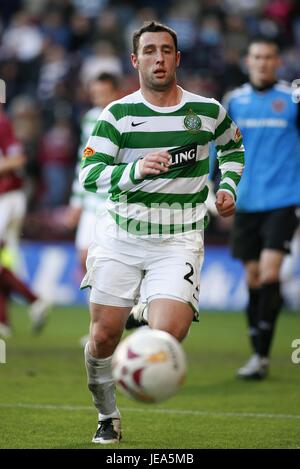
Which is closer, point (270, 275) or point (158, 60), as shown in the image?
point (158, 60)

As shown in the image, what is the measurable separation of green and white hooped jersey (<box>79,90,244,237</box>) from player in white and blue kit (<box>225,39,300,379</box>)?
3.14 m

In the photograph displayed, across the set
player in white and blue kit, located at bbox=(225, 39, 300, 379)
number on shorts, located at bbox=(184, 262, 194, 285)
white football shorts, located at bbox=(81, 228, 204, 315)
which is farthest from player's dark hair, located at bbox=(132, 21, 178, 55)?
player in white and blue kit, located at bbox=(225, 39, 300, 379)

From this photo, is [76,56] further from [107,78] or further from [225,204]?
[225,204]

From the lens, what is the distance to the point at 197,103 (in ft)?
21.2

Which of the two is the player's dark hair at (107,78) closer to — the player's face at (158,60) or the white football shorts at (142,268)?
the player's face at (158,60)

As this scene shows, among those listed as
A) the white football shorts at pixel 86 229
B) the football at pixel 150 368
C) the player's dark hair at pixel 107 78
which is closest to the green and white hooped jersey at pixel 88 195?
the white football shorts at pixel 86 229

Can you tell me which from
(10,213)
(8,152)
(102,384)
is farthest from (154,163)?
(10,213)

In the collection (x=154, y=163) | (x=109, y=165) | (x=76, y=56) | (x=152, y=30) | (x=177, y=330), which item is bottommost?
(x=76, y=56)

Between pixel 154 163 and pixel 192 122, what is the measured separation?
63 centimetres

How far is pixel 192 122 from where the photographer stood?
6.38 m

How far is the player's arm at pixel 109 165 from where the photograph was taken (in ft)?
19.3

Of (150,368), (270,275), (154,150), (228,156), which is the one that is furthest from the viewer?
(270,275)

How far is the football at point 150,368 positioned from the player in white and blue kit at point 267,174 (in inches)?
153

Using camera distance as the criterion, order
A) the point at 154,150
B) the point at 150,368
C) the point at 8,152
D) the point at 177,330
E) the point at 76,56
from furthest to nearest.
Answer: the point at 76,56, the point at 8,152, the point at 154,150, the point at 177,330, the point at 150,368
